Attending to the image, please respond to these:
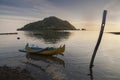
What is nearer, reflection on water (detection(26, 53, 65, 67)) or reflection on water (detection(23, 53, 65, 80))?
reflection on water (detection(23, 53, 65, 80))

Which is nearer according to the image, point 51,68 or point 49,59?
point 51,68

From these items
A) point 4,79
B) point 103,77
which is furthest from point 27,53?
point 4,79

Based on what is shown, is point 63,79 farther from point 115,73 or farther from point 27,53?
point 27,53

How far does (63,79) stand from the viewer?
19375 millimetres

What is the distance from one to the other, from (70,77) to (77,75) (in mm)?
1255

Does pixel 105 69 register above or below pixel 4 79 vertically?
below

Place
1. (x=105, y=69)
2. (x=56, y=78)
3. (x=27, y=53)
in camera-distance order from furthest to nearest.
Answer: (x=27, y=53) → (x=105, y=69) → (x=56, y=78)

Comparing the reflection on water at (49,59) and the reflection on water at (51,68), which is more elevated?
the reflection on water at (51,68)

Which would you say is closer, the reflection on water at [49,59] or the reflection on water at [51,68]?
the reflection on water at [51,68]

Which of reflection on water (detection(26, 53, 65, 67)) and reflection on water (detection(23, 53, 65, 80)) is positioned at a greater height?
reflection on water (detection(23, 53, 65, 80))

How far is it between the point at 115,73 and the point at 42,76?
9010 mm

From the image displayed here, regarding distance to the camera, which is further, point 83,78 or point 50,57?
point 50,57

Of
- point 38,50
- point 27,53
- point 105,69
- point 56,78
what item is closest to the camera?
point 56,78

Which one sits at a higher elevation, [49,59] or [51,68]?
[51,68]
